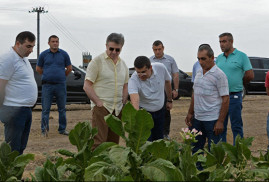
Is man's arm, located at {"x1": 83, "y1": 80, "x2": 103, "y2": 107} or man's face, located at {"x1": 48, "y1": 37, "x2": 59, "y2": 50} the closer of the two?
man's arm, located at {"x1": 83, "y1": 80, "x2": 103, "y2": 107}

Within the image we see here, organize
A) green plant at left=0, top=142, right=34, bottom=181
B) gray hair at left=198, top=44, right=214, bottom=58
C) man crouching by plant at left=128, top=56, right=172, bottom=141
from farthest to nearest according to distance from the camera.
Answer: man crouching by plant at left=128, top=56, right=172, bottom=141 < gray hair at left=198, top=44, right=214, bottom=58 < green plant at left=0, top=142, right=34, bottom=181

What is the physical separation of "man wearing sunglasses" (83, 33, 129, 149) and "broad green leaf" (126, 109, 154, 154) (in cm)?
378

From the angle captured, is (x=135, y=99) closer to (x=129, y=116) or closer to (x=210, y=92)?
(x=210, y=92)

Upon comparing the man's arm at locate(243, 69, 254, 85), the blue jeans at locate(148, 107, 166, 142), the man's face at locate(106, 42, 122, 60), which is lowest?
the blue jeans at locate(148, 107, 166, 142)

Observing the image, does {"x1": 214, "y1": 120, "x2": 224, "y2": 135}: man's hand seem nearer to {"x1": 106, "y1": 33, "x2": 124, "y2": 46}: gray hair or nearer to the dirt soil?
the dirt soil

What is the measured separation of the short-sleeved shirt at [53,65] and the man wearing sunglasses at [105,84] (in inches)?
200

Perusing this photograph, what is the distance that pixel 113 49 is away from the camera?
5961mm

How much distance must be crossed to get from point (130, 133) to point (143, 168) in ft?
0.57

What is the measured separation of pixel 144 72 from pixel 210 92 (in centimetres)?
75

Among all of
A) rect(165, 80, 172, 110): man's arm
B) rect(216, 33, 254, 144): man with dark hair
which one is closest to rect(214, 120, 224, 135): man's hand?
rect(165, 80, 172, 110): man's arm

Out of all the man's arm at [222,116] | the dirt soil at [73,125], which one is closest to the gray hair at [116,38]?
the man's arm at [222,116]

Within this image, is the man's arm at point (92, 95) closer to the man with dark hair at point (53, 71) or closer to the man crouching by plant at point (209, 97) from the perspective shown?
the man crouching by plant at point (209, 97)

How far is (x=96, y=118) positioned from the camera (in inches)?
243

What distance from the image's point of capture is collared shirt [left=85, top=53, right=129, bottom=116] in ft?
19.9
